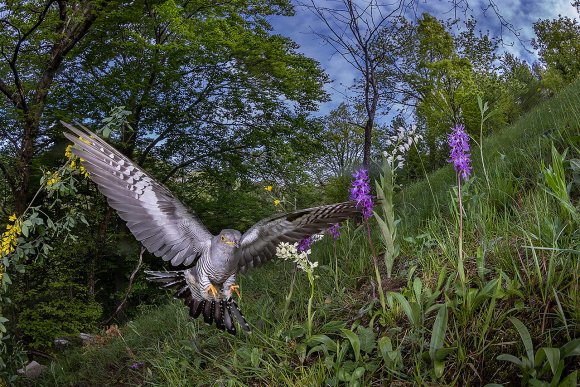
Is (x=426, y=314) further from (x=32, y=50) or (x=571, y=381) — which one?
(x=32, y=50)

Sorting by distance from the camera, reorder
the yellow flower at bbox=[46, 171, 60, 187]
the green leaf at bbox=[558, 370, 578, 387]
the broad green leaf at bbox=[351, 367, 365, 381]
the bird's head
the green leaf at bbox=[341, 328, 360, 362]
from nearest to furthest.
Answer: the green leaf at bbox=[558, 370, 578, 387] → the broad green leaf at bbox=[351, 367, 365, 381] → the green leaf at bbox=[341, 328, 360, 362] → the bird's head → the yellow flower at bbox=[46, 171, 60, 187]

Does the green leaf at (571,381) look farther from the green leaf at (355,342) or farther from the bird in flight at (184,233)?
the bird in flight at (184,233)


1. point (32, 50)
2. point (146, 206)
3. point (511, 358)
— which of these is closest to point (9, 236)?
point (146, 206)

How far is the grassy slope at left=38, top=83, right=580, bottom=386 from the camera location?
5.90 ft

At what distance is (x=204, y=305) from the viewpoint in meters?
2.40

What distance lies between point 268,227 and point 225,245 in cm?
24

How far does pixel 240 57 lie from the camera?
41.9 feet

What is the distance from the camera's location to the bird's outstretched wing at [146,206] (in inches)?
94.0

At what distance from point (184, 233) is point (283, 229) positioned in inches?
21.1

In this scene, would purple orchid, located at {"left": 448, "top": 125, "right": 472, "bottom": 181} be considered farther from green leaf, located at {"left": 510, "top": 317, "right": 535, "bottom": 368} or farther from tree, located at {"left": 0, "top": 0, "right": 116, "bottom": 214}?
tree, located at {"left": 0, "top": 0, "right": 116, "bottom": 214}

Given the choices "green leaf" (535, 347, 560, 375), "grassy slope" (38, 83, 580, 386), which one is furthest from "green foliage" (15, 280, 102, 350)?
"green leaf" (535, 347, 560, 375)

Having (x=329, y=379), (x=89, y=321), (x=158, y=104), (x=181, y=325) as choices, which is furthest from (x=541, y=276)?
(x=158, y=104)

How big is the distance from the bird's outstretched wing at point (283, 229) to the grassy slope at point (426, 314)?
0.42m

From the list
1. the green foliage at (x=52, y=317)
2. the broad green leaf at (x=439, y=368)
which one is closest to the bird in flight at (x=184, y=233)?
the broad green leaf at (x=439, y=368)
